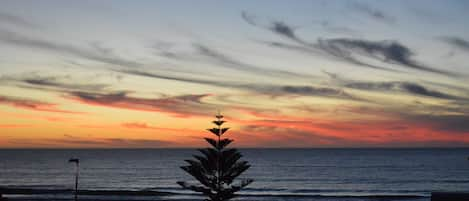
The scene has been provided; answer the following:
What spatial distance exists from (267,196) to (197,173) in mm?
22040

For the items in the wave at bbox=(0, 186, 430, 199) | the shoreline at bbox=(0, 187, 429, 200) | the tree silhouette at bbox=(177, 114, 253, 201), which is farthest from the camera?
the wave at bbox=(0, 186, 430, 199)

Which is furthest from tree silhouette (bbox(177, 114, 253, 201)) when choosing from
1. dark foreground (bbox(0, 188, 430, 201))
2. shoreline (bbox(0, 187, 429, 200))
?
shoreline (bbox(0, 187, 429, 200))

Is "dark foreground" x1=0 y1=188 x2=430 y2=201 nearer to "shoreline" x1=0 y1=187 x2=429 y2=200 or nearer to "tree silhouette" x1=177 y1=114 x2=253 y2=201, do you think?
"shoreline" x1=0 y1=187 x2=429 y2=200

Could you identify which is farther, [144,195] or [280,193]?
[280,193]

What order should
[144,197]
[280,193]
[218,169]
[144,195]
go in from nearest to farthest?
[218,169], [144,197], [144,195], [280,193]

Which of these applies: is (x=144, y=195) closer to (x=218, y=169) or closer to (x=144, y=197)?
(x=144, y=197)

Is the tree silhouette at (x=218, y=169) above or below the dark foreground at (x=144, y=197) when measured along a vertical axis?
above

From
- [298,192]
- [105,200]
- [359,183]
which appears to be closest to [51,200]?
[105,200]

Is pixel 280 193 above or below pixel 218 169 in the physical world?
below

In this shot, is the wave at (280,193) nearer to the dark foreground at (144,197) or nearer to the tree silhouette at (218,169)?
the dark foreground at (144,197)

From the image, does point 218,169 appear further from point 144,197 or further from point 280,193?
point 280,193

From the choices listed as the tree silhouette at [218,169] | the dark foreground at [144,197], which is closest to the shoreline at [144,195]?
the dark foreground at [144,197]

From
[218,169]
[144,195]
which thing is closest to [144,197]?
[144,195]

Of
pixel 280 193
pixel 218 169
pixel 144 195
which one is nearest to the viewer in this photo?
pixel 218 169
